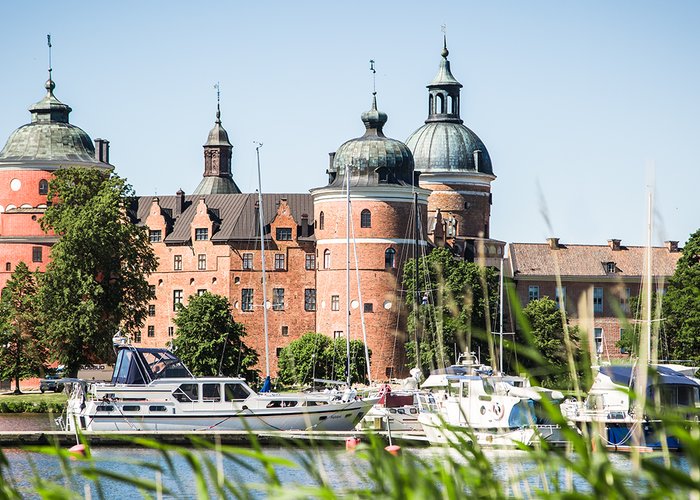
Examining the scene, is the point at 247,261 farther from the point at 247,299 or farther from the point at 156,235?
the point at 156,235

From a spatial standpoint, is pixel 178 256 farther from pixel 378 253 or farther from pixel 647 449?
pixel 647 449

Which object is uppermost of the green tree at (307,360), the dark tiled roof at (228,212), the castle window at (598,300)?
the dark tiled roof at (228,212)

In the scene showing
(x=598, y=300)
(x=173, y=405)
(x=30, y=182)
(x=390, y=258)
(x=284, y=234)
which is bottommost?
(x=173, y=405)

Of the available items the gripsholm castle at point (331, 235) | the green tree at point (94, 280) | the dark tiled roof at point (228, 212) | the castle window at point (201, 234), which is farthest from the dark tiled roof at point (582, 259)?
the green tree at point (94, 280)

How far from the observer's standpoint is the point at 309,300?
79.9m

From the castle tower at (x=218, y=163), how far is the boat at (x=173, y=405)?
6934 centimetres

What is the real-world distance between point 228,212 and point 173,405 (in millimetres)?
43630

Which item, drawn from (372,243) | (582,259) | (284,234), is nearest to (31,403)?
(372,243)

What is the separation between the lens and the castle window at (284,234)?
8088cm

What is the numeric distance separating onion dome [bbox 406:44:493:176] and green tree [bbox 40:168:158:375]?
111 ft

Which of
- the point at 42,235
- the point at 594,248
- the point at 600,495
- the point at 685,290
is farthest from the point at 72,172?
the point at 600,495

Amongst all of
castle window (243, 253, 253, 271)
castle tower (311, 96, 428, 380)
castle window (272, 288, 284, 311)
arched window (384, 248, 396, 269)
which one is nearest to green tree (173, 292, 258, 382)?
castle tower (311, 96, 428, 380)

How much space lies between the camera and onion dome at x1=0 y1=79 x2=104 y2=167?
7681 cm

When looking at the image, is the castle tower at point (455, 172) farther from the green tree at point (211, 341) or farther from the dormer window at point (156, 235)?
the green tree at point (211, 341)
